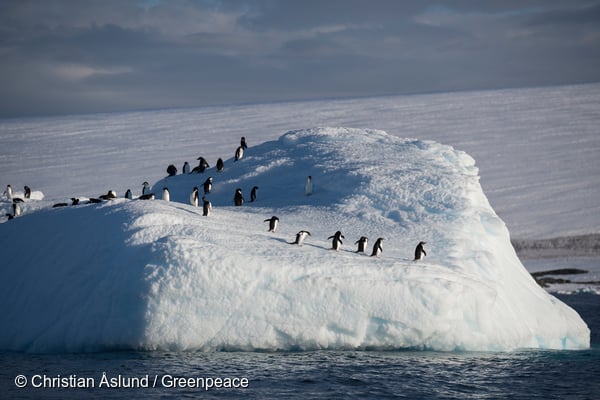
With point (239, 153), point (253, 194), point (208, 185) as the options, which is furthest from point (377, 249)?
point (239, 153)

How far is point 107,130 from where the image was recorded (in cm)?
7025

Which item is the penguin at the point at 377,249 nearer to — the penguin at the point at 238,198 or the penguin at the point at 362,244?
the penguin at the point at 362,244

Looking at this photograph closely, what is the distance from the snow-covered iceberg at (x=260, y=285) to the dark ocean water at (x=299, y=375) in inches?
15.8

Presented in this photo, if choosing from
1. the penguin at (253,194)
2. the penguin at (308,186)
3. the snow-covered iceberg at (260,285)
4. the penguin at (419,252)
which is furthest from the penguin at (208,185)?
the penguin at (419,252)

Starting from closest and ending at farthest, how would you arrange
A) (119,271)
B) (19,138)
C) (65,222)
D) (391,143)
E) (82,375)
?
(82,375)
(119,271)
(65,222)
(391,143)
(19,138)

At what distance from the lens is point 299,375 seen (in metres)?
12.9

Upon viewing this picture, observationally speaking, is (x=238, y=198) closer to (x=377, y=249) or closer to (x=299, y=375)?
(x=377, y=249)

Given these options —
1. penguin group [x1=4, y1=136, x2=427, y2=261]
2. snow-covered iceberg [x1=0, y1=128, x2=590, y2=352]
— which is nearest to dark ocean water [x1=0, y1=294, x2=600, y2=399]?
snow-covered iceberg [x1=0, y1=128, x2=590, y2=352]

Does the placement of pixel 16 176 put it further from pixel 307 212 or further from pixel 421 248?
pixel 421 248

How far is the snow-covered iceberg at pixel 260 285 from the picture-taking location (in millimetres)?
14273

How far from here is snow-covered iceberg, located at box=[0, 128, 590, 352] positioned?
14.3 meters

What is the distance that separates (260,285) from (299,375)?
232 cm

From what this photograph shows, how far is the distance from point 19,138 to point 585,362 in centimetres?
6135

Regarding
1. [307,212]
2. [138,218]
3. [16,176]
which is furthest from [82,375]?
[16,176]
